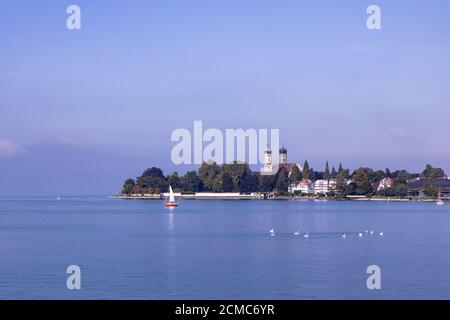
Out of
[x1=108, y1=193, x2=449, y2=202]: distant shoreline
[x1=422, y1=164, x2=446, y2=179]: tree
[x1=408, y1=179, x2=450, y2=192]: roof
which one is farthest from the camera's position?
[x1=422, y1=164, x2=446, y2=179]: tree

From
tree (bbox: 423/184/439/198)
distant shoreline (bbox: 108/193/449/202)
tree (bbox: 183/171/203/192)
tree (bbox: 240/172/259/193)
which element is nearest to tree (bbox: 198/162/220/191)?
tree (bbox: 183/171/203/192)

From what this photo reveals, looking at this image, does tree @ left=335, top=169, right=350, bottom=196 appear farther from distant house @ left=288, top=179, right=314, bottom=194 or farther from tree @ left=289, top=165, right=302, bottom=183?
tree @ left=289, top=165, right=302, bottom=183

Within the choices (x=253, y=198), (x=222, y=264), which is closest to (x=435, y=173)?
(x=253, y=198)

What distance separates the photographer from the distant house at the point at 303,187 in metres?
187

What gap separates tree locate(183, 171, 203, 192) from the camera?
190712 mm

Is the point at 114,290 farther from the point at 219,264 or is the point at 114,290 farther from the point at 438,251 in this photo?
the point at 438,251

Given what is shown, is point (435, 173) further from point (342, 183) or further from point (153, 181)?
point (153, 181)

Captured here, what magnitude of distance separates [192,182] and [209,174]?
20.0 ft

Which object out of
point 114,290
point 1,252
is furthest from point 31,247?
point 114,290

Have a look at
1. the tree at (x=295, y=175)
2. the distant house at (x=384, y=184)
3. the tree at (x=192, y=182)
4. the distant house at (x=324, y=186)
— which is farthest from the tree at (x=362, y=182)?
the tree at (x=192, y=182)

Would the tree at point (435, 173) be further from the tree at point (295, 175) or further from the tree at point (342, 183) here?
the tree at point (295, 175)

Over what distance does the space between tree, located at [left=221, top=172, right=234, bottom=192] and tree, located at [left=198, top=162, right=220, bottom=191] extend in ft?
7.83

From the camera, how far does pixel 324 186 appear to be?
611ft
